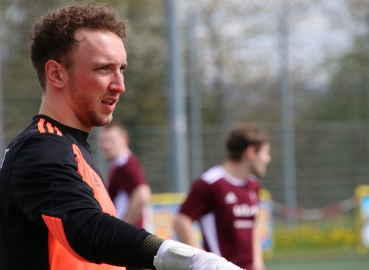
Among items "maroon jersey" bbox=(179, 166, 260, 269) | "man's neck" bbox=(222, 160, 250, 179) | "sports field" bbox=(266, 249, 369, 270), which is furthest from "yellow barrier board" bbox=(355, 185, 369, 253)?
"maroon jersey" bbox=(179, 166, 260, 269)

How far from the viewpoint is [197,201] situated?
19.7 ft

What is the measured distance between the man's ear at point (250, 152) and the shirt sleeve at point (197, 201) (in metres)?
0.65

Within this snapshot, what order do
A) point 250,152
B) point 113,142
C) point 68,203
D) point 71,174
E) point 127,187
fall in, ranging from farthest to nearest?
Answer: point 113,142 < point 127,187 < point 250,152 < point 71,174 < point 68,203

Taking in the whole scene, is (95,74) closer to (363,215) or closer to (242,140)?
(242,140)

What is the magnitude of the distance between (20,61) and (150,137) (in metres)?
2.82

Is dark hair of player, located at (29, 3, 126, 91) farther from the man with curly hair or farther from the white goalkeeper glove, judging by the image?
the white goalkeeper glove

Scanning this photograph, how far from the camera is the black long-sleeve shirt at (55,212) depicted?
2.12 metres

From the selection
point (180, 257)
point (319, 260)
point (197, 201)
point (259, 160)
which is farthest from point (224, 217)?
point (319, 260)

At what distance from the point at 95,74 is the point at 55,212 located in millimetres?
563

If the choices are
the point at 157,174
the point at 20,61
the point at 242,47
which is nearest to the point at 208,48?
the point at 242,47

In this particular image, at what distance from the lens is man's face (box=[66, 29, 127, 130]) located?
254 cm

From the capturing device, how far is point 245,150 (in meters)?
6.56

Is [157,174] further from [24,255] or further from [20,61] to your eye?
[24,255]

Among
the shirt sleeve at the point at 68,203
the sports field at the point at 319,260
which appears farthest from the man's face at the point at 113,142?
the shirt sleeve at the point at 68,203
